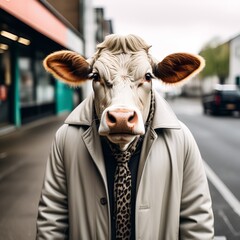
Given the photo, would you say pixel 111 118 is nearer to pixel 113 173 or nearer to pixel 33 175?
pixel 113 173

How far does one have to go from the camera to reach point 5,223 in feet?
15.0

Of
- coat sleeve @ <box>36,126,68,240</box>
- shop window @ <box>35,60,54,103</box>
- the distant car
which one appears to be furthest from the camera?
the distant car

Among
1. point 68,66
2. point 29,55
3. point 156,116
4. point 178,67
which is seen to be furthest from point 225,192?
point 29,55

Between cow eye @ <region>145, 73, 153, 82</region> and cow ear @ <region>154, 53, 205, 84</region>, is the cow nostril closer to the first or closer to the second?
cow eye @ <region>145, 73, 153, 82</region>

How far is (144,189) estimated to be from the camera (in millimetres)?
1903

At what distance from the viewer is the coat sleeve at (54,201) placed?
2.01 m

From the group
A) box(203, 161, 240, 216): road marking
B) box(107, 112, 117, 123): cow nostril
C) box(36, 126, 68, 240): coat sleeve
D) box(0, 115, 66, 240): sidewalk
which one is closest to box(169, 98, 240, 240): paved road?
box(203, 161, 240, 216): road marking

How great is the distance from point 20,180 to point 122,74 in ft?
16.6

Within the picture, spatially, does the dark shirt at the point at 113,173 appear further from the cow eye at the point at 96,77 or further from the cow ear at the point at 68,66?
the cow ear at the point at 68,66

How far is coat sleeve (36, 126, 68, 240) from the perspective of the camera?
201 cm

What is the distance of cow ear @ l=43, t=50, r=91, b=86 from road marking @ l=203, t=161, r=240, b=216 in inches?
140

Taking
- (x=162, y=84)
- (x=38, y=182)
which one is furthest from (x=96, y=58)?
(x=38, y=182)

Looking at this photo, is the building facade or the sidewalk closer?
the sidewalk

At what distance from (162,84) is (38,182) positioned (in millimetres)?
4581
